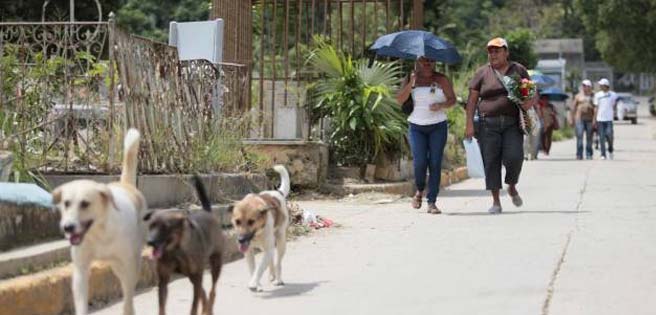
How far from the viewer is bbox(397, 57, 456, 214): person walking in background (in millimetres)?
12445

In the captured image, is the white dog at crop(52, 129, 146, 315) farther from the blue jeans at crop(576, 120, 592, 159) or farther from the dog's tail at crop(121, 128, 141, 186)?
the blue jeans at crop(576, 120, 592, 159)

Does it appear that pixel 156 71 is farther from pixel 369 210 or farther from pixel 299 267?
pixel 369 210

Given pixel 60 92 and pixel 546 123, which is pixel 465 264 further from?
pixel 546 123

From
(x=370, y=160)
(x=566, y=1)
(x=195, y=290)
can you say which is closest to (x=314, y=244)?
(x=195, y=290)

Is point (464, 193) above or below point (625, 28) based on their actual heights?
below

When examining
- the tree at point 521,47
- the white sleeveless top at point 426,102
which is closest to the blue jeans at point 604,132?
the white sleeveless top at point 426,102

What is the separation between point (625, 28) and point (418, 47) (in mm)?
37262

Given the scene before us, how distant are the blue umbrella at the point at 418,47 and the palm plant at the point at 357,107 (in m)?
1.06

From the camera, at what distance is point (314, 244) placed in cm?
1003

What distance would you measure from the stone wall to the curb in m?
6.39

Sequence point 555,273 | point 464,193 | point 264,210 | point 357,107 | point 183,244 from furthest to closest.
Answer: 1. point 464,193
2. point 357,107
3. point 555,273
4. point 264,210
5. point 183,244

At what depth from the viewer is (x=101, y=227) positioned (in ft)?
18.2

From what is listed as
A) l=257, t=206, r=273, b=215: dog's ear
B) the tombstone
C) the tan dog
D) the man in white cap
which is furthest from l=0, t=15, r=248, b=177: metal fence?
the man in white cap

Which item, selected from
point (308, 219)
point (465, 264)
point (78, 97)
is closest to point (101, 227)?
point (465, 264)
